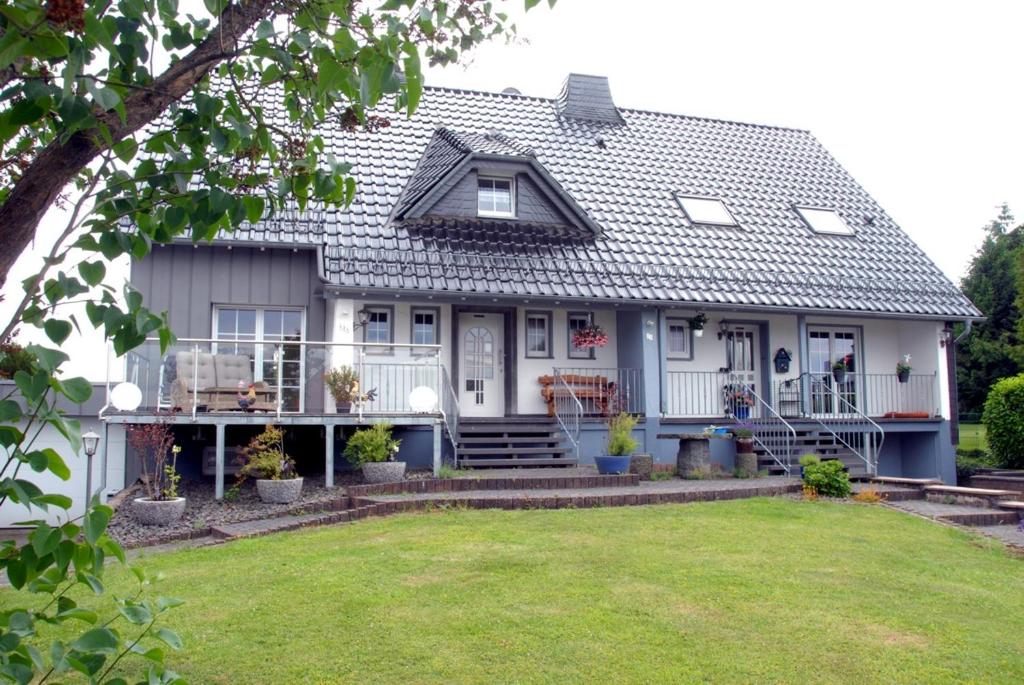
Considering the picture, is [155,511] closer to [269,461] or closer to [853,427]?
[269,461]

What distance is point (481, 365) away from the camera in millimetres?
17328

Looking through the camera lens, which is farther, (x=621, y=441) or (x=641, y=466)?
(x=641, y=466)

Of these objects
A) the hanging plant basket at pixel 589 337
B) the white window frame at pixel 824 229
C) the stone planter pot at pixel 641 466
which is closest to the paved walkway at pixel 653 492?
the stone planter pot at pixel 641 466

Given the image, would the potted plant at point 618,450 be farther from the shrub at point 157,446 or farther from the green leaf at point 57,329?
the green leaf at point 57,329

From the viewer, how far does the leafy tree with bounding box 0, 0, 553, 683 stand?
2.24m

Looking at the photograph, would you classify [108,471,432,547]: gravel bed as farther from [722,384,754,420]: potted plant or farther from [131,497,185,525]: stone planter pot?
[722,384,754,420]: potted plant

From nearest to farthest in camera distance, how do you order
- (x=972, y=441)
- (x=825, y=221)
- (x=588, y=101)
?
1. (x=825, y=221)
2. (x=588, y=101)
3. (x=972, y=441)

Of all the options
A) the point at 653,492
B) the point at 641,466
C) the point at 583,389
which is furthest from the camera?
the point at 583,389

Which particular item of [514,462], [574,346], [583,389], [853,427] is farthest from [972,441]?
[514,462]

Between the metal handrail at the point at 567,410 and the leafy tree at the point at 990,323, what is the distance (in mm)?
26214

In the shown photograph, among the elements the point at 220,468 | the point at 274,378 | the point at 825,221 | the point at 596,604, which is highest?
the point at 825,221

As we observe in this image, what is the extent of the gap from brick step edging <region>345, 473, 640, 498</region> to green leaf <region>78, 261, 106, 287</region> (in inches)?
401

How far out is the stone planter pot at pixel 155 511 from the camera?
452 inches

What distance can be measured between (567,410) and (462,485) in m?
4.08
